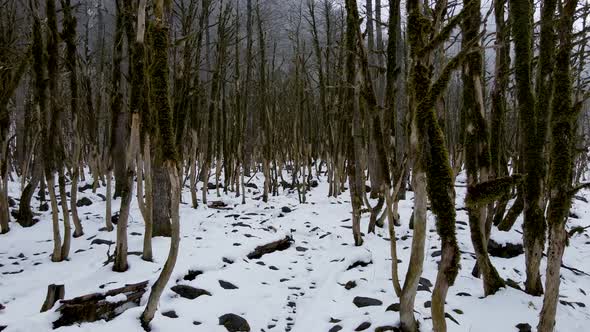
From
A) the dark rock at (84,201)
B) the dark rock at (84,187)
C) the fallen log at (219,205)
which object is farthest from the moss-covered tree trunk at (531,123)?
the dark rock at (84,187)

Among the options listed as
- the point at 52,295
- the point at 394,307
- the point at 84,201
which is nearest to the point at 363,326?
the point at 394,307

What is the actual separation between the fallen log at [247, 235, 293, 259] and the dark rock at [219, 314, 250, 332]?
2004mm

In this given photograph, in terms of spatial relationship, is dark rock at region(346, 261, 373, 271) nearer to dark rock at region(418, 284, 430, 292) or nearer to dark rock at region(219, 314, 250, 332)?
dark rock at region(418, 284, 430, 292)

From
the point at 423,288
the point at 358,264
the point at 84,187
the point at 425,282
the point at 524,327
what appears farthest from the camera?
the point at 84,187

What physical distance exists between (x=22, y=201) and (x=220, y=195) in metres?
5.25

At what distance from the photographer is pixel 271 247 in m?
6.27

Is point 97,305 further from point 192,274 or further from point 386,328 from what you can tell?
point 386,328

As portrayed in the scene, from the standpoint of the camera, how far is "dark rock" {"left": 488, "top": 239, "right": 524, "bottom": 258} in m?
5.69

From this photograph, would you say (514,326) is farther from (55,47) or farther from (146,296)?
(55,47)

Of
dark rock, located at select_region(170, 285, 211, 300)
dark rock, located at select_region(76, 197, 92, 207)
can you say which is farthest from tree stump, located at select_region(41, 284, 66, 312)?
dark rock, located at select_region(76, 197, 92, 207)

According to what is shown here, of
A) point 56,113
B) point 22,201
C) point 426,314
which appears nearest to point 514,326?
point 426,314

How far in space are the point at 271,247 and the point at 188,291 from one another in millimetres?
2233

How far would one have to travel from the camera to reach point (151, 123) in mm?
4375

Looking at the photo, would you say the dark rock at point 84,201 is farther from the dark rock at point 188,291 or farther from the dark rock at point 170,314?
the dark rock at point 170,314
